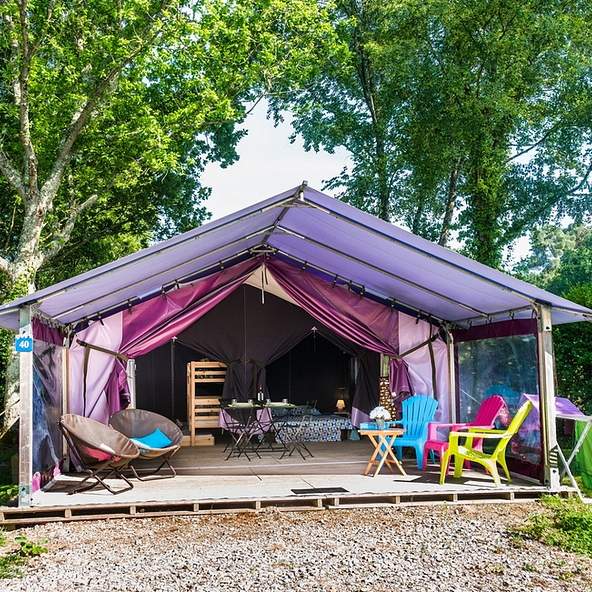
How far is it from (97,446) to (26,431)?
0.63m

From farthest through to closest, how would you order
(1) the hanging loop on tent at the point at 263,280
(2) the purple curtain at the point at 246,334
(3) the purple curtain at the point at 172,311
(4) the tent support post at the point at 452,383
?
(2) the purple curtain at the point at 246,334
(1) the hanging loop on tent at the point at 263,280
(4) the tent support post at the point at 452,383
(3) the purple curtain at the point at 172,311

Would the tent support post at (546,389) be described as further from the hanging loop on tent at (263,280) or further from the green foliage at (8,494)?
the green foliage at (8,494)

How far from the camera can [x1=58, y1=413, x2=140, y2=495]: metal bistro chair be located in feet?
19.5

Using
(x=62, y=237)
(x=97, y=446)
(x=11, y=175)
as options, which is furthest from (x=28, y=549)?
(x=62, y=237)

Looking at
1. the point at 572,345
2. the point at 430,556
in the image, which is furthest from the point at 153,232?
the point at 430,556

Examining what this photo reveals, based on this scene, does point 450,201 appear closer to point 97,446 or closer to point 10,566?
point 97,446

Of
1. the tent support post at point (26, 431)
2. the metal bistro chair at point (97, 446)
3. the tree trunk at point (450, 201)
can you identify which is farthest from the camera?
the tree trunk at point (450, 201)

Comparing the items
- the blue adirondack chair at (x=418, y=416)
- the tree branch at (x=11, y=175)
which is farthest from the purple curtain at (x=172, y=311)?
the tree branch at (x=11, y=175)

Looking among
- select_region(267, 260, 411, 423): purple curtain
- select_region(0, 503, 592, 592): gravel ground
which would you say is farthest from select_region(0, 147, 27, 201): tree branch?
select_region(0, 503, 592, 592): gravel ground

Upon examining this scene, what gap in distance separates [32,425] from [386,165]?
10625mm

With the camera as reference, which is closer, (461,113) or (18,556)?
(18,556)

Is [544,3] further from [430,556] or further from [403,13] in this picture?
[430,556]

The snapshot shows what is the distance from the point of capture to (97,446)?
592 cm

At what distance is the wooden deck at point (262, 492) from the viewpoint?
220 inches
